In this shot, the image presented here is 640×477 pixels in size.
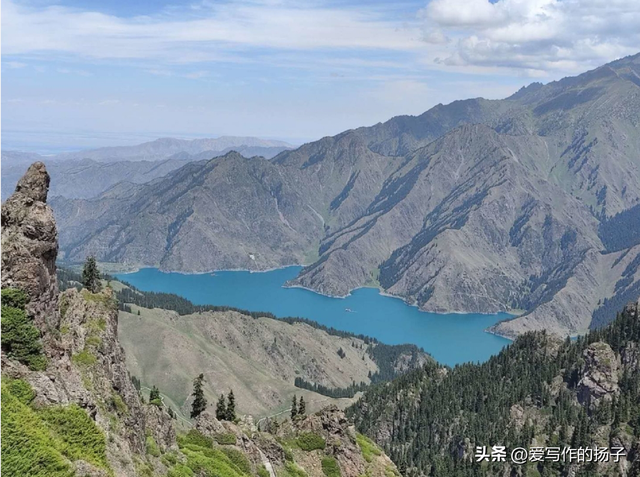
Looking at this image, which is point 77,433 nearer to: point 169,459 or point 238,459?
point 169,459

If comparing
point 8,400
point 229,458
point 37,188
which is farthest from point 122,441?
point 229,458

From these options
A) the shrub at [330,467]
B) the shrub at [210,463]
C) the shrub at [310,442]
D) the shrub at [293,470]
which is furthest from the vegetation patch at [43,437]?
the shrub at [310,442]

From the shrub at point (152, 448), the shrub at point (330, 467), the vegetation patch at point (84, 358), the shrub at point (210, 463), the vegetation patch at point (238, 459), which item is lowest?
the shrub at point (330, 467)

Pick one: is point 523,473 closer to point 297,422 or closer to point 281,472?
point 297,422

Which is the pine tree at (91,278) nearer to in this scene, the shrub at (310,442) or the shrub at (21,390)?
the shrub at (21,390)

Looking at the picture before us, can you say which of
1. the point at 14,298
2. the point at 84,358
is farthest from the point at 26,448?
the point at 84,358

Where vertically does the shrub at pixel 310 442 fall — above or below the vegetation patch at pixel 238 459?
below

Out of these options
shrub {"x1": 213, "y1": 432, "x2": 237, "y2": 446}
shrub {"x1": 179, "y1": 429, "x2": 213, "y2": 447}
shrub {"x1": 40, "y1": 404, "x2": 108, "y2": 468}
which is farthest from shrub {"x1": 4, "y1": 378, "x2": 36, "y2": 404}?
shrub {"x1": 213, "y1": 432, "x2": 237, "y2": 446}
